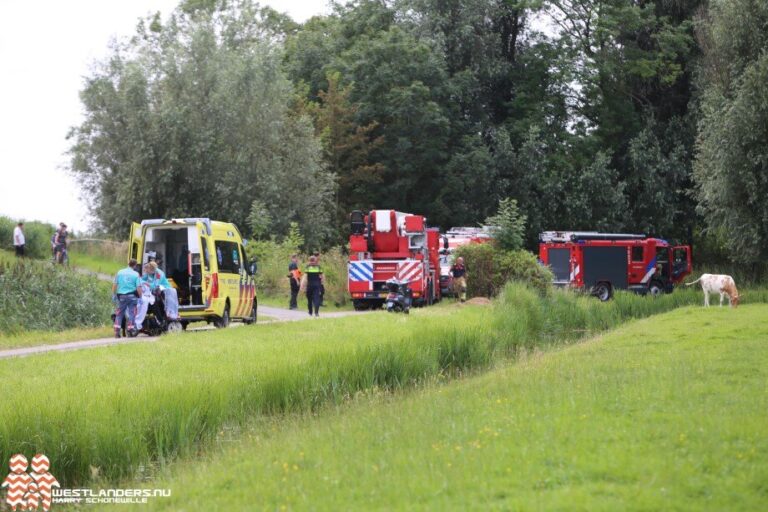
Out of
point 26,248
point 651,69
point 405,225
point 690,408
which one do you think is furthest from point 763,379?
point 651,69

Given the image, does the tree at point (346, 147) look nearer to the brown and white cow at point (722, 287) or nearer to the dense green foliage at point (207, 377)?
the brown and white cow at point (722, 287)

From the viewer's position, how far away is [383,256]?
37.9 metres

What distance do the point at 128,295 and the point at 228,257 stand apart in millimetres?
3858

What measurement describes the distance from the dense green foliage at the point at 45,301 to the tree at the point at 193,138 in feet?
59.0

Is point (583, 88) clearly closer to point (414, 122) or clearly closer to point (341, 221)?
point (414, 122)

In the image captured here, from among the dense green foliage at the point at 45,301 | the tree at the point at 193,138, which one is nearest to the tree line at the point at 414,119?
the tree at the point at 193,138

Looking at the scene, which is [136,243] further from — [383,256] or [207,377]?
[383,256]

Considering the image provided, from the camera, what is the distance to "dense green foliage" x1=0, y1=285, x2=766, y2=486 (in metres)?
11.4

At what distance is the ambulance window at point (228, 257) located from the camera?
84.3 ft

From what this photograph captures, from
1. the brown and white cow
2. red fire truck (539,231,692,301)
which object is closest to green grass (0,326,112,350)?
the brown and white cow

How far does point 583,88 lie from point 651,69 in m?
4.34

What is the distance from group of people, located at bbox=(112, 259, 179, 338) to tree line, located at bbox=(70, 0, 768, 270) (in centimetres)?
2204

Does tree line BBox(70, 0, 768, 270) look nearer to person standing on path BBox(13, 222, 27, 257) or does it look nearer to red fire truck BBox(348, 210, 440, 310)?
person standing on path BBox(13, 222, 27, 257)

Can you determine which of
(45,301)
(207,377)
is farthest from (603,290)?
(207,377)
